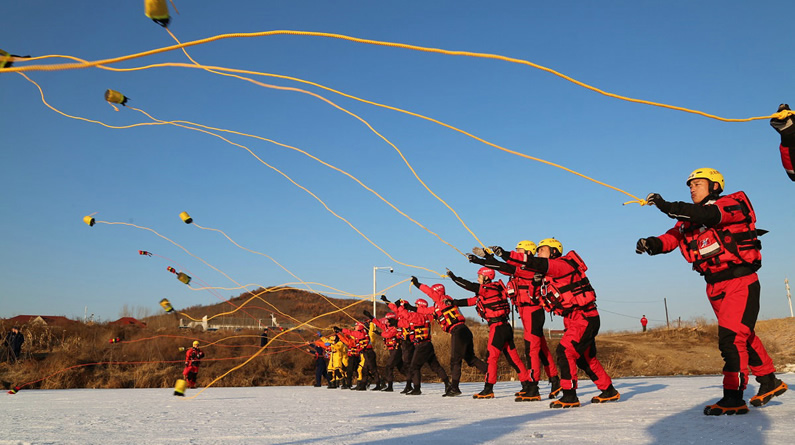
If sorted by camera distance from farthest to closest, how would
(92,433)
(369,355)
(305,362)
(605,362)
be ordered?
(605,362) → (305,362) → (369,355) → (92,433)

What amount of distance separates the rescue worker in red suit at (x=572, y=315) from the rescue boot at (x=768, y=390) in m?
2.23

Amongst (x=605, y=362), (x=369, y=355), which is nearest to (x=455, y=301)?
(x=369, y=355)

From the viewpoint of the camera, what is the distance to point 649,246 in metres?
6.61

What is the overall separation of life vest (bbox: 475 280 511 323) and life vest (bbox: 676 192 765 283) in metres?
4.94

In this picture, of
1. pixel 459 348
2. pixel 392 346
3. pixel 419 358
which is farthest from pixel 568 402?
pixel 392 346

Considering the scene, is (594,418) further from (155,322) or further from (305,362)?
(155,322)

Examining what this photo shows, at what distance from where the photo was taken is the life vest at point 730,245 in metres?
6.12

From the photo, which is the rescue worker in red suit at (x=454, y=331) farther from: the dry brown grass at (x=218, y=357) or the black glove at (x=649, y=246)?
the dry brown grass at (x=218, y=357)

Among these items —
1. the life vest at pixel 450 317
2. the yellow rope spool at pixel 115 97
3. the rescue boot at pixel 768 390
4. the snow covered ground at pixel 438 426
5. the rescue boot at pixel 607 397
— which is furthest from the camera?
the life vest at pixel 450 317

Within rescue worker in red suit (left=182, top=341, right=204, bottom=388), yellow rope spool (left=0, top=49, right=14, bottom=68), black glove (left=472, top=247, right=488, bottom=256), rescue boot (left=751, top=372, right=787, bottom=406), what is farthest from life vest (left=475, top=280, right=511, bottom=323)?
rescue worker in red suit (left=182, top=341, right=204, bottom=388)

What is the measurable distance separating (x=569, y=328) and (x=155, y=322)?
147 ft

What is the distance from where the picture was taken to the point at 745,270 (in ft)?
20.0

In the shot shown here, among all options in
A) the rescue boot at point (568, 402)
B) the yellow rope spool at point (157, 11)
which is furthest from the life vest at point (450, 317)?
the yellow rope spool at point (157, 11)

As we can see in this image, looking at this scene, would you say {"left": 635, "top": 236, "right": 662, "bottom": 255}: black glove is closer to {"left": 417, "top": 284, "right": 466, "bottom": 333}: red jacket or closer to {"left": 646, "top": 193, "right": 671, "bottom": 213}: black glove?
{"left": 646, "top": 193, "right": 671, "bottom": 213}: black glove
